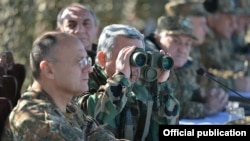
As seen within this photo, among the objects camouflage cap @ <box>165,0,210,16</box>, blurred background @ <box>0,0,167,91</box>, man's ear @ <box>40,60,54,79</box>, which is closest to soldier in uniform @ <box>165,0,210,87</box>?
camouflage cap @ <box>165,0,210,16</box>

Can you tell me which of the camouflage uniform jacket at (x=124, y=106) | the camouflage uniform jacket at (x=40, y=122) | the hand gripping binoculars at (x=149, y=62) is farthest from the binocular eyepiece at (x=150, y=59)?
the camouflage uniform jacket at (x=40, y=122)

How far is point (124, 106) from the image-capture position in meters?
3.86

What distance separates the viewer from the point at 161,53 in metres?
3.70

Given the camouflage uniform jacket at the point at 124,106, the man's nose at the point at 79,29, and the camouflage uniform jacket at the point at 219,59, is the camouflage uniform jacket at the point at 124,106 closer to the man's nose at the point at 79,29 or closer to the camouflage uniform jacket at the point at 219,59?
the man's nose at the point at 79,29

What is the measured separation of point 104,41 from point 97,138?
0.72 metres

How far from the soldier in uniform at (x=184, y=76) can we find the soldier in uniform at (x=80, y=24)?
1.36 ft

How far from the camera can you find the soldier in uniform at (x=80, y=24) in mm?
5250

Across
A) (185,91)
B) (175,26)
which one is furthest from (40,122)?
(175,26)

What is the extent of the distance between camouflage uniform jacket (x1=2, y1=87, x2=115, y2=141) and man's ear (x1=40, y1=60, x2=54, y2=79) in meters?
0.08

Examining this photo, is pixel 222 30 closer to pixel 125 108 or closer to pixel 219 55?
pixel 219 55

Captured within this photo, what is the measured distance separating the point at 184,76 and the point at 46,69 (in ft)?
8.10

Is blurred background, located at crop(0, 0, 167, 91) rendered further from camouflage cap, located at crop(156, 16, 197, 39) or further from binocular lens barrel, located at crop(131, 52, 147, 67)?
binocular lens barrel, located at crop(131, 52, 147, 67)

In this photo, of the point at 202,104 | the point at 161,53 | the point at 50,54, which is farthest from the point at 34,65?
the point at 202,104

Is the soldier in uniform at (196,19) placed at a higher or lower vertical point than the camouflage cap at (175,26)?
lower
